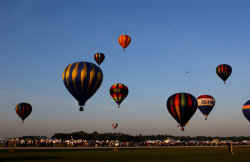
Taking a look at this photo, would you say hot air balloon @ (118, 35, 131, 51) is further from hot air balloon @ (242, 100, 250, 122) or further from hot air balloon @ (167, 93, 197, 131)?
hot air balloon @ (242, 100, 250, 122)

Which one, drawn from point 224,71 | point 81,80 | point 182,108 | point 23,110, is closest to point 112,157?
point 81,80

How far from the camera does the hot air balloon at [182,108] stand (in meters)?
49.3

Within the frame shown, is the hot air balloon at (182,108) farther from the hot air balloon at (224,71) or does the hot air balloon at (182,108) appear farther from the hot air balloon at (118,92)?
the hot air balloon at (224,71)

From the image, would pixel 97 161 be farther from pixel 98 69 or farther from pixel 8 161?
pixel 98 69

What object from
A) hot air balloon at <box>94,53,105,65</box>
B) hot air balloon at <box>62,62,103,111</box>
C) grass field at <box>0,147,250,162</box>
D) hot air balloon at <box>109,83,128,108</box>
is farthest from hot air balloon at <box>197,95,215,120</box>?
hot air balloon at <box>62,62,103,111</box>

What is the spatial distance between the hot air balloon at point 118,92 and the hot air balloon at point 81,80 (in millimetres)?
21765

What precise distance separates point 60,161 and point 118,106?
3790cm

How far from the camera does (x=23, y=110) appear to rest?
231ft

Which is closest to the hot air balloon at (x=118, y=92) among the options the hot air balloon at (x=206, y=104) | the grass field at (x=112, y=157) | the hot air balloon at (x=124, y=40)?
the hot air balloon at (x=124, y=40)

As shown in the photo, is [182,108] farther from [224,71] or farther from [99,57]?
[99,57]

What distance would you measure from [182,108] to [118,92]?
73.7ft

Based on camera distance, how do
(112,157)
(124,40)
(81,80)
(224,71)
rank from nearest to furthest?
(112,157) → (81,80) → (124,40) → (224,71)

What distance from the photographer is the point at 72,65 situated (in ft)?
155

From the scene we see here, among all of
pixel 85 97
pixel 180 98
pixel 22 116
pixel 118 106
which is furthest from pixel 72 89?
pixel 22 116
